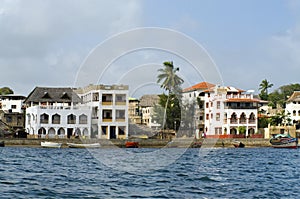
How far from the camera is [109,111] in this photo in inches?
3182

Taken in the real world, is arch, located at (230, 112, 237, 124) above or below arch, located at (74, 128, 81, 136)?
above

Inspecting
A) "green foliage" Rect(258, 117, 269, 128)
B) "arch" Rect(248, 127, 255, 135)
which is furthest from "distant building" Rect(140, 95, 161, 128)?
"green foliage" Rect(258, 117, 269, 128)

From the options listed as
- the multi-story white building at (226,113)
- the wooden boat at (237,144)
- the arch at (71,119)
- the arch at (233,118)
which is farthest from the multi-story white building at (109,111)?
Answer: the arch at (233,118)

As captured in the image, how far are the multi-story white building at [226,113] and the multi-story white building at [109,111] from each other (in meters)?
14.4

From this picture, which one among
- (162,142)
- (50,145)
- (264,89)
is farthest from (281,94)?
(50,145)

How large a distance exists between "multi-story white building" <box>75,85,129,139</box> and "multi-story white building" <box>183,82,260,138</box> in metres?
14.4

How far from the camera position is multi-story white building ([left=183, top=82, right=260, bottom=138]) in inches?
3538

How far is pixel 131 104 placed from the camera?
373 ft

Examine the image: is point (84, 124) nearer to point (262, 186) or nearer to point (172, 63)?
point (172, 63)

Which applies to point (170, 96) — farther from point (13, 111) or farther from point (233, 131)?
point (13, 111)

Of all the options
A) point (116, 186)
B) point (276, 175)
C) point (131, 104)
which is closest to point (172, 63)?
point (131, 104)

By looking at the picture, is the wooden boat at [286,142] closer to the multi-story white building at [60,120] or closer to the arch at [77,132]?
the multi-story white building at [60,120]

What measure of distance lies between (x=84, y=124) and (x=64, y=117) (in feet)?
10.2

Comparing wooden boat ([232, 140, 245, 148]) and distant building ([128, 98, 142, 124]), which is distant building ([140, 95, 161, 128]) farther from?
wooden boat ([232, 140, 245, 148])
